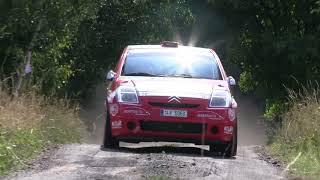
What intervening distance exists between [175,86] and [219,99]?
65cm

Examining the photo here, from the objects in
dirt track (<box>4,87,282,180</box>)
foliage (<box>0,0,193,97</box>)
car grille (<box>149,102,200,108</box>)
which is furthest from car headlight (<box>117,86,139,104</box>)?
foliage (<box>0,0,193,97</box>)

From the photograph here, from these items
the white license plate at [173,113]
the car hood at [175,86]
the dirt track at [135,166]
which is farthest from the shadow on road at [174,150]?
the car hood at [175,86]

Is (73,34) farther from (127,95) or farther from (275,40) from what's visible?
(127,95)

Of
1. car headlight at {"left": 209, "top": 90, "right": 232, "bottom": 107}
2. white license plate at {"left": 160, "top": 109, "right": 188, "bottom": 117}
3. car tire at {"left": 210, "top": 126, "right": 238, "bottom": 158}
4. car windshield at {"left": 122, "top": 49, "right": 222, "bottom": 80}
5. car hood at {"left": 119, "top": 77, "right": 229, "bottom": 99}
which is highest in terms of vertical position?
car windshield at {"left": 122, "top": 49, "right": 222, "bottom": 80}

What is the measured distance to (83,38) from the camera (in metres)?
22.8

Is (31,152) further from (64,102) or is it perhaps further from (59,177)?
(64,102)

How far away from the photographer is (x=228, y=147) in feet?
34.2

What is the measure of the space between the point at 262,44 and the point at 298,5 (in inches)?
46.4

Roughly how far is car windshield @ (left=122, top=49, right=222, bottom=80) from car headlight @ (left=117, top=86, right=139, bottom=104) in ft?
2.63

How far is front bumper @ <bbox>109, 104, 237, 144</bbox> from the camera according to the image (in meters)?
10.1

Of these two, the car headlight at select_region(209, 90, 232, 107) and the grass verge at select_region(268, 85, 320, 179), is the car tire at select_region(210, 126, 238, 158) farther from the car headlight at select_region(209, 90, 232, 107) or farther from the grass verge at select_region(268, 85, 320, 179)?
the grass verge at select_region(268, 85, 320, 179)

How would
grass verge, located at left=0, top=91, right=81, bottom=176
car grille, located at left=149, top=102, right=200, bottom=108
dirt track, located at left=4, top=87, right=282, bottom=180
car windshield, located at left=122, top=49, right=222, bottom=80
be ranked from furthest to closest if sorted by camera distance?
car windshield, located at left=122, top=49, right=222, bottom=80
car grille, located at left=149, top=102, right=200, bottom=108
grass verge, located at left=0, top=91, right=81, bottom=176
dirt track, located at left=4, top=87, right=282, bottom=180

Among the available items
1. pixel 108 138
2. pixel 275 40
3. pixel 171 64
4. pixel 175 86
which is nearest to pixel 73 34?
pixel 275 40

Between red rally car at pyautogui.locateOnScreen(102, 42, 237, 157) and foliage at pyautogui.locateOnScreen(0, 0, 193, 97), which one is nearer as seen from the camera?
red rally car at pyautogui.locateOnScreen(102, 42, 237, 157)
